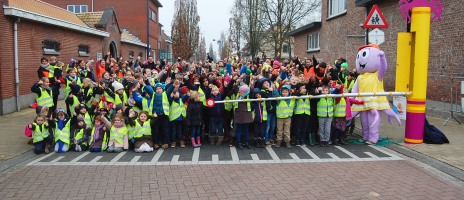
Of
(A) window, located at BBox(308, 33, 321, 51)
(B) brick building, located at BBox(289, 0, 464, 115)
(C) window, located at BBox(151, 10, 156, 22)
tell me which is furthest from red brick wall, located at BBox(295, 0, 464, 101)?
(C) window, located at BBox(151, 10, 156, 22)

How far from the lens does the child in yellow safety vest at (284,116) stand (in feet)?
25.3

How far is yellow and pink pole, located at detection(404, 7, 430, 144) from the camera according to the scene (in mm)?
7527

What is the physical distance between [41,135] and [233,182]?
445cm

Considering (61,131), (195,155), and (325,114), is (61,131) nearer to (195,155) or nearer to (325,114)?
(195,155)

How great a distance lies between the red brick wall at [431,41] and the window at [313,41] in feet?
7.29

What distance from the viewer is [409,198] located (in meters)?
4.66

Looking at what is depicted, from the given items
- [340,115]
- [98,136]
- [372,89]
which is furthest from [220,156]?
[372,89]

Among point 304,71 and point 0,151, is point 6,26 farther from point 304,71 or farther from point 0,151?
point 304,71

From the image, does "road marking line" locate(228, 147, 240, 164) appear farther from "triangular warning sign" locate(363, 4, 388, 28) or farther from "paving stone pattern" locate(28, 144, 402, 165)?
"triangular warning sign" locate(363, 4, 388, 28)

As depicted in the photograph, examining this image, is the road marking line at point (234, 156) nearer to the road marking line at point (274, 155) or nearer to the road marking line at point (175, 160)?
the road marking line at point (274, 155)

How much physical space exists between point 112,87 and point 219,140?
9.79 ft

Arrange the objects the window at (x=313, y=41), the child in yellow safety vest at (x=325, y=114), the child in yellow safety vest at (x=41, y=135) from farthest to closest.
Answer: the window at (x=313, y=41), the child in yellow safety vest at (x=325, y=114), the child in yellow safety vest at (x=41, y=135)

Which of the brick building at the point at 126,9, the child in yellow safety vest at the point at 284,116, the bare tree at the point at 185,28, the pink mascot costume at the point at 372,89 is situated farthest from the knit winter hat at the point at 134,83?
the bare tree at the point at 185,28

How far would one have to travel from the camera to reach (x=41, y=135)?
7117mm
